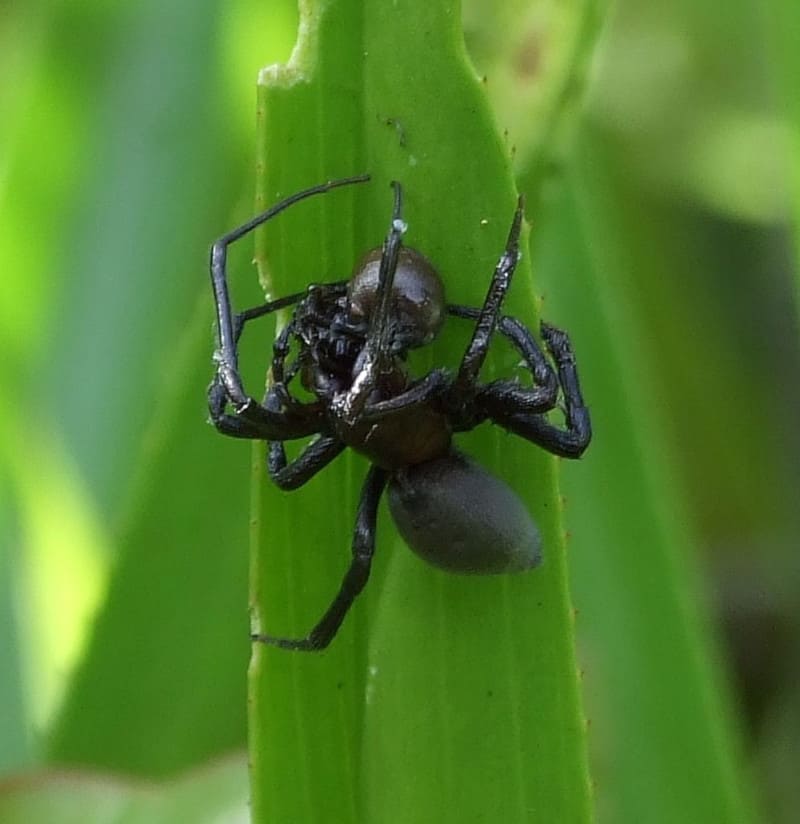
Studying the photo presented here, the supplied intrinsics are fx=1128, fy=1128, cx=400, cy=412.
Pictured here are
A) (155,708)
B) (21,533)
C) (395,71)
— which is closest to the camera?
(395,71)

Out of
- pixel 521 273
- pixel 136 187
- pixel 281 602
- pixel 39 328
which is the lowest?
pixel 281 602

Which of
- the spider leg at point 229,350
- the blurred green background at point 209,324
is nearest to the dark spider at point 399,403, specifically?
the spider leg at point 229,350

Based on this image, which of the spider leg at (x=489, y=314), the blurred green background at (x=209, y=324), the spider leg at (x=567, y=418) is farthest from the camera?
the blurred green background at (x=209, y=324)

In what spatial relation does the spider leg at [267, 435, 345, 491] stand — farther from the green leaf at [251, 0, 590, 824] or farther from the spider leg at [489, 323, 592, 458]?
the spider leg at [489, 323, 592, 458]

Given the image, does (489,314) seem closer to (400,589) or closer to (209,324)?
(400,589)

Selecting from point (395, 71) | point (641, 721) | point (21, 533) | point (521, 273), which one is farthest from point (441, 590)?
point (21, 533)

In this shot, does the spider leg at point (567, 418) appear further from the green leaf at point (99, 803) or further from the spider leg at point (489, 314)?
the green leaf at point (99, 803)

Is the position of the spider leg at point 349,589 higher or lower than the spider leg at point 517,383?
lower

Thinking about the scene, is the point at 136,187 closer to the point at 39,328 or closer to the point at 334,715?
the point at 39,328
